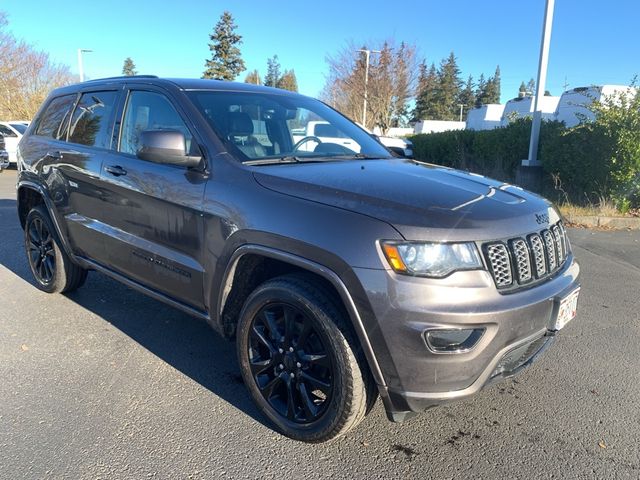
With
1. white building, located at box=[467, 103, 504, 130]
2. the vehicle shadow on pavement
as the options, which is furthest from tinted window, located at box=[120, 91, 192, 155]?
white building, located at box=[467, 103, 504, 130]

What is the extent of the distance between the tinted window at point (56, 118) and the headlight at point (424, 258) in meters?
3.39


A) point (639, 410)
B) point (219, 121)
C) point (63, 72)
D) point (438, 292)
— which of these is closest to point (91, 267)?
point (219, 121)

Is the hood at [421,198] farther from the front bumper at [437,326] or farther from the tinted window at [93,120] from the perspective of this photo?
the tinted window at [93,120]

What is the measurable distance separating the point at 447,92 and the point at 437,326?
79.4 m

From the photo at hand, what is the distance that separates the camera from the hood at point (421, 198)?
225 cm

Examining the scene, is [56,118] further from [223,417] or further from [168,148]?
[223,417]

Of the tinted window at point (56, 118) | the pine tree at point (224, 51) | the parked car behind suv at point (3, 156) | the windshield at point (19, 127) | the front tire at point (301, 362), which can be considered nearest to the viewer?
the front tire at point (301, 362)

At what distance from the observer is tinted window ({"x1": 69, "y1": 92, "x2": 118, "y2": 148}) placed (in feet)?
12.6

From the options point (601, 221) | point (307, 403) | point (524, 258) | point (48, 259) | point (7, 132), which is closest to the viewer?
point (524, 258)

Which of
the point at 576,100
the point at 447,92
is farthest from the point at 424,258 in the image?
the point at 447,92

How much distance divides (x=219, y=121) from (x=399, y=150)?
5.82ft

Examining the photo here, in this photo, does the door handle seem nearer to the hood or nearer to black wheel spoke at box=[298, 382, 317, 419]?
the hood

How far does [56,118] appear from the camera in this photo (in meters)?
4.59

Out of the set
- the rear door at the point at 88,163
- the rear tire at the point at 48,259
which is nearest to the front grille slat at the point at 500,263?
the rear door at the point at 88,163
